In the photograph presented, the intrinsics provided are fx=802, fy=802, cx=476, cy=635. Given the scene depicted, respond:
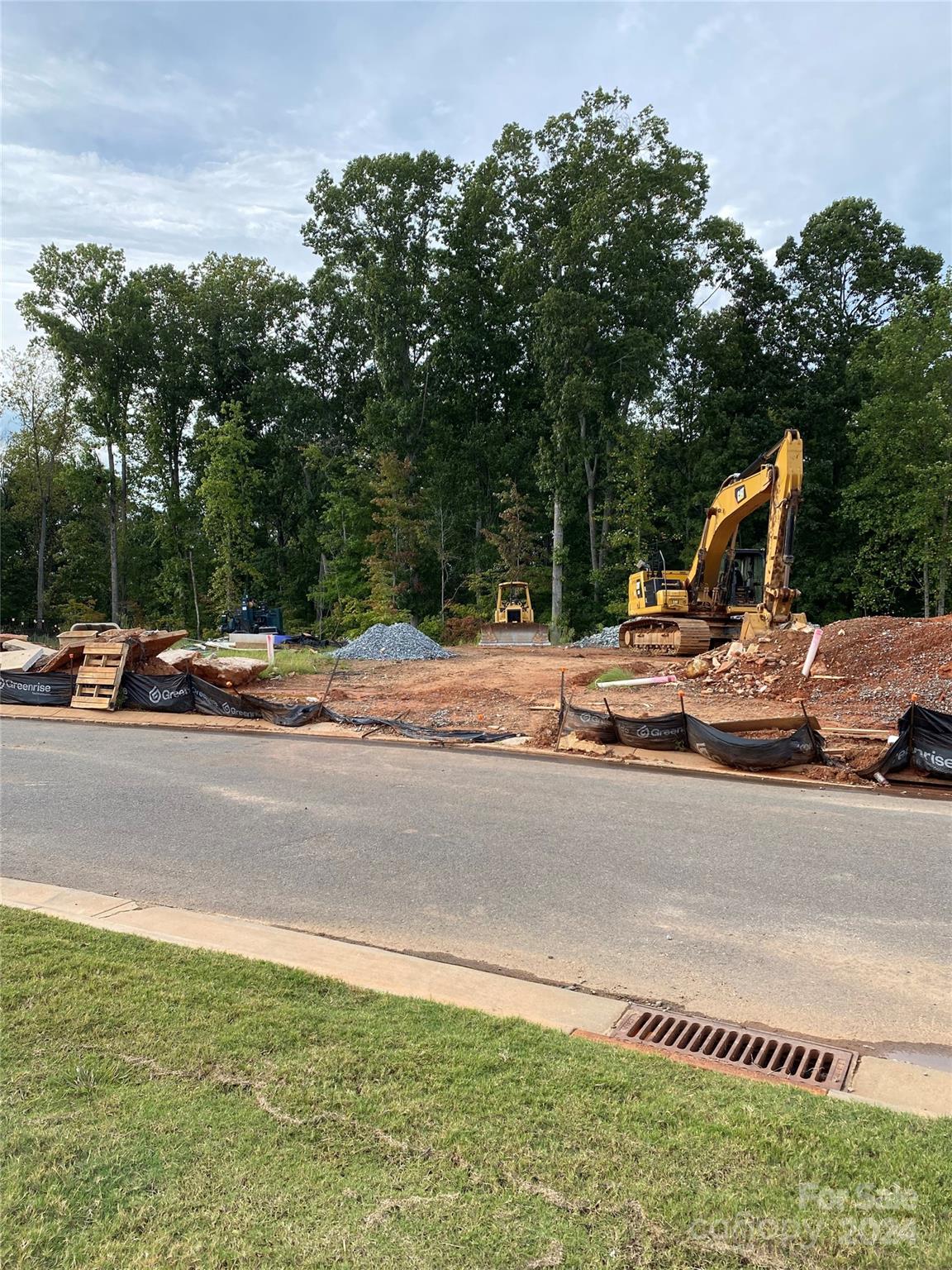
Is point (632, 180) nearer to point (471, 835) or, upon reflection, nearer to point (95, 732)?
point (95, 732)

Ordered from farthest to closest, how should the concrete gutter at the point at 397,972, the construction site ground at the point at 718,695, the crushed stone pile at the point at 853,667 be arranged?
the crushed stone pile at the point at 853,667, the construction site ground at the point at 718,695, the concrete gutter at the point at 397,972

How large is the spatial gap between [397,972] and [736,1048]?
1.75 meters

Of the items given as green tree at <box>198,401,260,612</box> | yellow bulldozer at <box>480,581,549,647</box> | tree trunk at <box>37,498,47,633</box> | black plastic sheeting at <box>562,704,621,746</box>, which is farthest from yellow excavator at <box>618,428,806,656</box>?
tree trunk at <box>37,498,47,633</box>

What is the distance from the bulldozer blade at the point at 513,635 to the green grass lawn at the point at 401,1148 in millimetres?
30222

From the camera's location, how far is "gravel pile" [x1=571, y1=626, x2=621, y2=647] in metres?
32.1

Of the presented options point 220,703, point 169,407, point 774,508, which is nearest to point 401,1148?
point 220,703

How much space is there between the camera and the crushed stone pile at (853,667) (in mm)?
14516

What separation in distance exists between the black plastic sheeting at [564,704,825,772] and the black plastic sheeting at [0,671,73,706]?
1095 centimetres

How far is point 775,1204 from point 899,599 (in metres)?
36.8

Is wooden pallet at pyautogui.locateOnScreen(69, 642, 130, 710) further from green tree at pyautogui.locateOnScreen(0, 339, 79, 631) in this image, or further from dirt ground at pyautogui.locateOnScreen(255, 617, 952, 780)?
green tree at pyautogui.locateOnScreen(0, 339, 79, 631)

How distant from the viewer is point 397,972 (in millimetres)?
4352

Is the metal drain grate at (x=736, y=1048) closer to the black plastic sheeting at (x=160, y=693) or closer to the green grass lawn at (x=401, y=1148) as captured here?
the green grass lawn at (x=401, y=1148)

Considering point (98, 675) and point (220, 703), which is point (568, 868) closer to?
point (220, 703)

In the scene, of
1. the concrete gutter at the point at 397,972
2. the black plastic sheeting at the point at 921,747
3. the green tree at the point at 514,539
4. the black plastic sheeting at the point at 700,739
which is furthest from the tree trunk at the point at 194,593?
the concrete gutter at the point at 397,972
